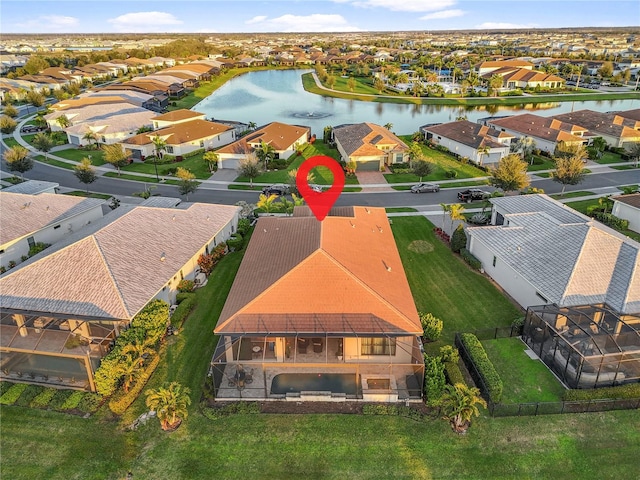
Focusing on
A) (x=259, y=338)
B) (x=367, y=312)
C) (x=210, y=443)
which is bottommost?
(x=210, y=443)

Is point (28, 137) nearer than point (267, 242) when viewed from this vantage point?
No

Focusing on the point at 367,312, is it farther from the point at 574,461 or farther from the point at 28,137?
the point at 28,137

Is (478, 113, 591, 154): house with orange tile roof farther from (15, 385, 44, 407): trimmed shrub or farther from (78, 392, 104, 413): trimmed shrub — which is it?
(15, 385, 44, 407): trimmed shrub

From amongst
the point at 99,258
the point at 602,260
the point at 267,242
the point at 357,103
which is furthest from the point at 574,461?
the point at 357,103

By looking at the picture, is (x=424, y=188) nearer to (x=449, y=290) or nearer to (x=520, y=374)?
(x=449, y=290)

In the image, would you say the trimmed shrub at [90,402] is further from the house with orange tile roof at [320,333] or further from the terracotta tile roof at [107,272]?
the house with orange tile roof at [320,333]

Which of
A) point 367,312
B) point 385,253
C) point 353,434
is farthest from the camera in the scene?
point 385,253

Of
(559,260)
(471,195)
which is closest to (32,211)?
(559,260)
